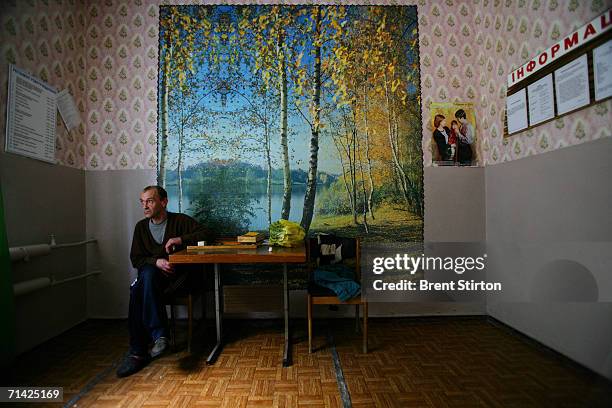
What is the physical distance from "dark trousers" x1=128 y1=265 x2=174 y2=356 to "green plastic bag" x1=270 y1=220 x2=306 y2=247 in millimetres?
897

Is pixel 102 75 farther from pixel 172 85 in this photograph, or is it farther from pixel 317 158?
pixel 317 158

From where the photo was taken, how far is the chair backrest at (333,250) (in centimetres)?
266

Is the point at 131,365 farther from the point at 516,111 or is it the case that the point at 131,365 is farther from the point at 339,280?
the point at 516,111

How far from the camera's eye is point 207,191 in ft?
9.86

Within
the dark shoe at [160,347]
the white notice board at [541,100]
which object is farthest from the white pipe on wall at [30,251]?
the white notice board at [541,100]

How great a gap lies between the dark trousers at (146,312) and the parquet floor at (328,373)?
0.19m

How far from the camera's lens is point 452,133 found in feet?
10.0

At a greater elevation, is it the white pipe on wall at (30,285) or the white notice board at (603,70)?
the white notice board at (603,70)

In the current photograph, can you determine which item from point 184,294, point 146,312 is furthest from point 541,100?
point 146,312

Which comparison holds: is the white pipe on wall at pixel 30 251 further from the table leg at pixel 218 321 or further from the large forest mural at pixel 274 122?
the table leg at pixel 218 321

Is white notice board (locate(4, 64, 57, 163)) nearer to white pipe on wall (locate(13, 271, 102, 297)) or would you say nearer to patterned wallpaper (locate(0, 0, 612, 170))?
patterned wallpaper (locate(0, 0, 612, 170))

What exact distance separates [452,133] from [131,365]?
3.19m

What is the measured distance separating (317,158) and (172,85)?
4.97 feet

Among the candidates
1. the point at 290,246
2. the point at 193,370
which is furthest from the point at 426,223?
the point at 193,370
